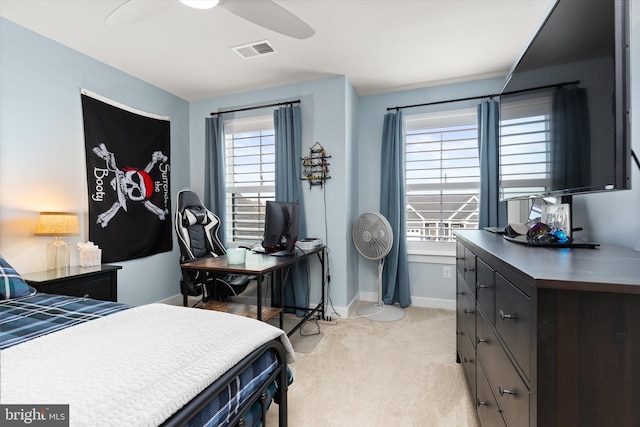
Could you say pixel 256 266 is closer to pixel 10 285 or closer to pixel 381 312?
pixel 10 285

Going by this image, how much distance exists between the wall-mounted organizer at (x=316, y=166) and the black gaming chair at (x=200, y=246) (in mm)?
1162

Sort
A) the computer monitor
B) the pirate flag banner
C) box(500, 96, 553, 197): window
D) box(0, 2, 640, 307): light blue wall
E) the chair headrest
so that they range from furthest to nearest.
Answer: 1. the chair headrest
2. the pirate flag banner
3. the computer monitor
4. box(0, 2, 640, 307): light blue wall
5. box(500, 96, 553, 197): window

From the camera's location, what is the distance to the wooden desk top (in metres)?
1.94

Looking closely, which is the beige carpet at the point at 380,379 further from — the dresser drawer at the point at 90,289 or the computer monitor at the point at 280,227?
the dresser drawer at the point at 90,289

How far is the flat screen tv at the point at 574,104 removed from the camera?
32.5 inches

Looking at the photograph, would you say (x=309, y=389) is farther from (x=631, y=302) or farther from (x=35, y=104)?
(x=35, y=104)

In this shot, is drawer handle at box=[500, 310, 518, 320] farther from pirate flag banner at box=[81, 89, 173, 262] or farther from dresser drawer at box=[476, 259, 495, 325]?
pirate flag banner at box=[81, 89, 173, 262]

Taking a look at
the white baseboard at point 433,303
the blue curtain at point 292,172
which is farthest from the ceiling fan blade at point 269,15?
the white baseboard at point 433,303

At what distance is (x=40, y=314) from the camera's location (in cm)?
126

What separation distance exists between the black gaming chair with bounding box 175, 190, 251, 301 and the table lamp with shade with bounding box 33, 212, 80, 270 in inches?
30.4

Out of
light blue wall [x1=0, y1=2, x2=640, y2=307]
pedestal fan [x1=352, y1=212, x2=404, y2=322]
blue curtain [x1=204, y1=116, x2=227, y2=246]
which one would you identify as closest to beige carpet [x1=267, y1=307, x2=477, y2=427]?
pedestal fan [x1=352, y1=212, x2=404, y2=322]

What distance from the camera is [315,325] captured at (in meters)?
2.79

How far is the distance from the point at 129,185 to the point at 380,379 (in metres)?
2.96

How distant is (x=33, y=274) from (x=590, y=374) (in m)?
3.05
